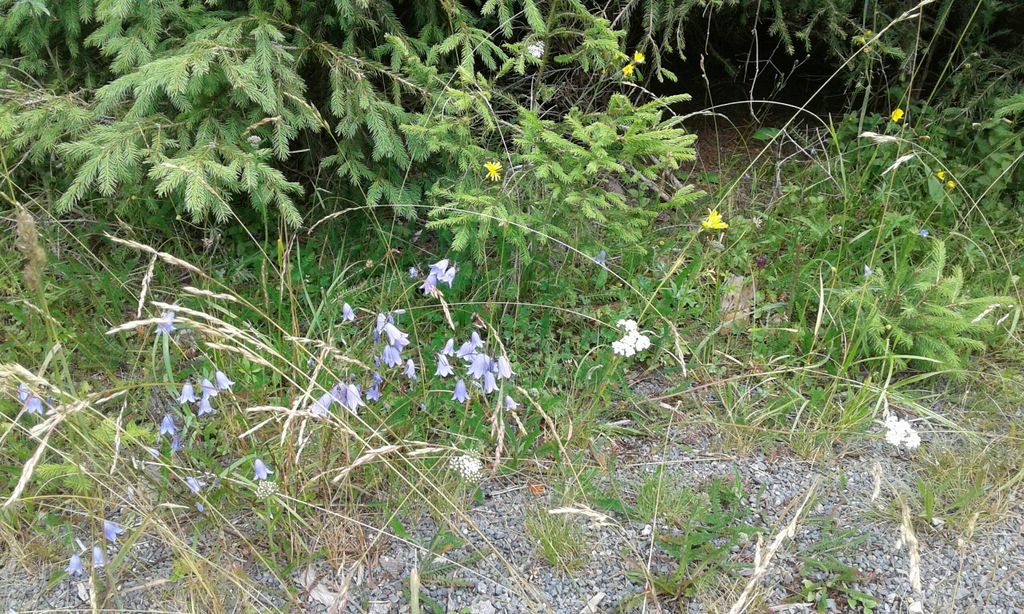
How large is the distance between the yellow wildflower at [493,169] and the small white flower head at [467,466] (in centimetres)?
106

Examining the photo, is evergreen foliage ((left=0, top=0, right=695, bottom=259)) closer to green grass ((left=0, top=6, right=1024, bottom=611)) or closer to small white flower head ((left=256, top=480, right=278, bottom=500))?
green grass ((left=0, top=6, right=1024, bottom=611))

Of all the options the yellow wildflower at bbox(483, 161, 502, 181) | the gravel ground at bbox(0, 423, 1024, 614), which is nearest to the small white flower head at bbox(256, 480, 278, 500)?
the gravel ground at bbox(0, 423, 1024, 614)

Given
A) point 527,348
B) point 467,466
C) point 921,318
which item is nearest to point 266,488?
point 467,466

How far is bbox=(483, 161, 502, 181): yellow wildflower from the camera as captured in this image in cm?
261

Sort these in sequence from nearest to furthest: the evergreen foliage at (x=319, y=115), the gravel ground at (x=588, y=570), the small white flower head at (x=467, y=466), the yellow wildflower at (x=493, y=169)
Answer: the gravel ground at (x=588, y=570) → the small white flower head at (x=467, y=466) → the evergreen foliage at (x=319, y=115) → the yellow wildflower at (x=493, y=169)

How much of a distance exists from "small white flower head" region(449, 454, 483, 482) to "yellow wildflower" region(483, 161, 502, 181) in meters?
1.06

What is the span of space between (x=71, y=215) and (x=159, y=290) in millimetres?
728

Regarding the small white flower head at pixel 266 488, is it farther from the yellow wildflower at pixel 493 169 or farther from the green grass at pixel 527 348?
the yellow wildflower at pixel 493 169

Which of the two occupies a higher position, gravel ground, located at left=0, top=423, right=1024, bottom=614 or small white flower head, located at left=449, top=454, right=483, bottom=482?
small white flower head, located at left=449, top=454, right=483, bottom=482

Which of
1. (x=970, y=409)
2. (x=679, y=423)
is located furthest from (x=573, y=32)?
(x=970, y=409)

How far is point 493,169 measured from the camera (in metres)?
2.62

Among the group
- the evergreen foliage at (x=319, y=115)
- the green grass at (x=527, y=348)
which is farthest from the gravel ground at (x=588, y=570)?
the evergreen foliage at (x=319, y=115)

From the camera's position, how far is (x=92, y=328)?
266 centimetres

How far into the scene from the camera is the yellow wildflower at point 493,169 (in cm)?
261
